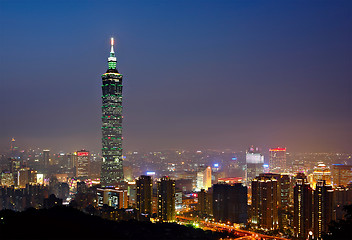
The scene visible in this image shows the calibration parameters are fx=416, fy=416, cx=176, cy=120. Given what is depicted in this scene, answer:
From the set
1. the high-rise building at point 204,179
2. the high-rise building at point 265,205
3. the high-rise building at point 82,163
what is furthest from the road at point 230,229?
the high-rise building at point 82,163

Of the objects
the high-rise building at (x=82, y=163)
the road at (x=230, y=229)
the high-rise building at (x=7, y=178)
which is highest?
the high-rise building at (x=82, y=163)

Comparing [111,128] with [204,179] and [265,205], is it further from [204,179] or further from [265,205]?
[265,205]

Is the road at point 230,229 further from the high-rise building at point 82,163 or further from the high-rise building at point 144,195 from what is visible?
the high-rise building at point 82,163

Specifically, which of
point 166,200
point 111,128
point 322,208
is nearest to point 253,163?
point 111,128

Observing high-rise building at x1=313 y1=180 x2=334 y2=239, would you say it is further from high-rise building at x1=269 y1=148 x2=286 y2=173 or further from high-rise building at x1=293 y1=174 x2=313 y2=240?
high-rise building at x1=269 y1=148 x2=286 y2=173

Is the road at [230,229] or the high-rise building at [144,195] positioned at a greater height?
the high-rise building at [144,195]
